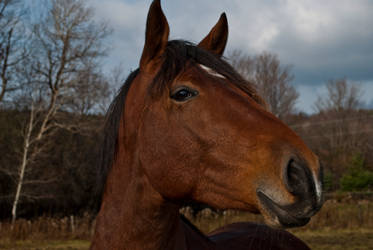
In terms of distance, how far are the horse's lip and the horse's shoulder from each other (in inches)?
57.8

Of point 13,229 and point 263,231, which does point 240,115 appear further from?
point 13,229

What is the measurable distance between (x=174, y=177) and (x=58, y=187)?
66.2 feet

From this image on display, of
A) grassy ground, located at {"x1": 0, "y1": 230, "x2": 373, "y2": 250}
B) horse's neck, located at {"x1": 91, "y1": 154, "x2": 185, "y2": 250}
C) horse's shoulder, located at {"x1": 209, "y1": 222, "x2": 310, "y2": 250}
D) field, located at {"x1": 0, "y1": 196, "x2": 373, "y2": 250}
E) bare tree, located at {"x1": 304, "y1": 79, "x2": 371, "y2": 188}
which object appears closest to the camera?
horse's neck, located at {"x1": 91, "y1": 154, "x2": 185, "y2": 250}

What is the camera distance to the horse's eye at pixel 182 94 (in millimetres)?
2040

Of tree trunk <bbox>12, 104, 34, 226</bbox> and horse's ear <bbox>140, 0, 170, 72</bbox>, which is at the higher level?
horse's ear <bbox>140, 0, 170, 72</bbox>

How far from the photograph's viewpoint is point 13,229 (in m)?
14.2

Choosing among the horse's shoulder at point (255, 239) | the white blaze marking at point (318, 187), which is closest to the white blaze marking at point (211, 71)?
the white blaze marking at point (318, 187)

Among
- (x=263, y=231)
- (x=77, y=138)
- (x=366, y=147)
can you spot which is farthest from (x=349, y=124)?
(x=263, y=231)

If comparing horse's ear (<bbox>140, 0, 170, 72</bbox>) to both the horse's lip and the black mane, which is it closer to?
the black mane

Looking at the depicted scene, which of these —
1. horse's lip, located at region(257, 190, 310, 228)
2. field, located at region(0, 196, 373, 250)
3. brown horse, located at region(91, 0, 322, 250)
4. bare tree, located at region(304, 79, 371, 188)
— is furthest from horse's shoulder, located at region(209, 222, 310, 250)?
bare tree, located at region(304, 79, 371, 188)

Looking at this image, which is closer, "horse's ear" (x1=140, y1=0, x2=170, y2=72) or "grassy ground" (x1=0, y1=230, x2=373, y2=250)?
"horse's ear" (x1=140, y1=0, x2=170, y2=72)

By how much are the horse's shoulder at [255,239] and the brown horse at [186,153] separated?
3.07 ft

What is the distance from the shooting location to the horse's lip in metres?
1.65

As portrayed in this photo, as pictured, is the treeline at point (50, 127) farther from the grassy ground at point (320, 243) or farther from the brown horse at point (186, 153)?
the brown horse at point (186, 153)
